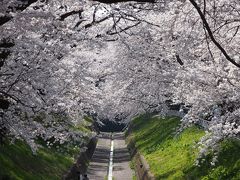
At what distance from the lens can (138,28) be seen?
96.9 ft

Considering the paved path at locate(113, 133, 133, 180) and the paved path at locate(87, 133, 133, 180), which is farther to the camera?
the paved path at locate(87, 133, 133, 180)

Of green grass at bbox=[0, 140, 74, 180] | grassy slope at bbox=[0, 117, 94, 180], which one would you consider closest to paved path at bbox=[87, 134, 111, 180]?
grassy slope at bbox=[0, 117, 94, 180]

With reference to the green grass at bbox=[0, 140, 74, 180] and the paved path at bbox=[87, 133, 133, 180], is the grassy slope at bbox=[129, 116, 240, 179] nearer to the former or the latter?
the paved path at bbox=[87, 133, 133, 180]

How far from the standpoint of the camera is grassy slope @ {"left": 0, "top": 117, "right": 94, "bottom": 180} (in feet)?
52.2

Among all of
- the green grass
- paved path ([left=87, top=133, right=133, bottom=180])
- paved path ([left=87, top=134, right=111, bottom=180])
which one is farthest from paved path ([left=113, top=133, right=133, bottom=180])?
the green grass

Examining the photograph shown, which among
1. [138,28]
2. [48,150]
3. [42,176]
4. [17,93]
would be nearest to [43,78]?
[17,93]

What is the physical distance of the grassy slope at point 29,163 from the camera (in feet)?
52.2

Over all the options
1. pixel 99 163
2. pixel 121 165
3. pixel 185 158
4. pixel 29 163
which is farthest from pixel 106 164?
pixel 29 163

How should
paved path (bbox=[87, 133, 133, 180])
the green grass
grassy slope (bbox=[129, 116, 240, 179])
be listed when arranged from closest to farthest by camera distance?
1. grassy slope (bbox=[129, 116, 240, 179])
2. the green grass
3. paved path (bbox=[87, 133, 133, 180])

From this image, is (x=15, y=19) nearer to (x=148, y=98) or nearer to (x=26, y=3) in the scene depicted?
(x=26, y=3)

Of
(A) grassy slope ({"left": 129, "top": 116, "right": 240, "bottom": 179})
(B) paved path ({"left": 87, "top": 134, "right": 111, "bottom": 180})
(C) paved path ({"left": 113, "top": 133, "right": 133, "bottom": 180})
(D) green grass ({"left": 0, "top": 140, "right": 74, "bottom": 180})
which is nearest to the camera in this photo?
(A) grassy slope ({"left": 129, "top": 116, "right": 240, "bottom": 179})

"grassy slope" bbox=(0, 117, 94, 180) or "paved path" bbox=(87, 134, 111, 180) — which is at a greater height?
"paved path" bbox=(87, 134, 111, 180)

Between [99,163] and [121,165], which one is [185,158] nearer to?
[121,165]

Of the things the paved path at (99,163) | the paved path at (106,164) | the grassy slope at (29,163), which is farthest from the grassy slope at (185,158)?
the grassy slope at (29,163)
